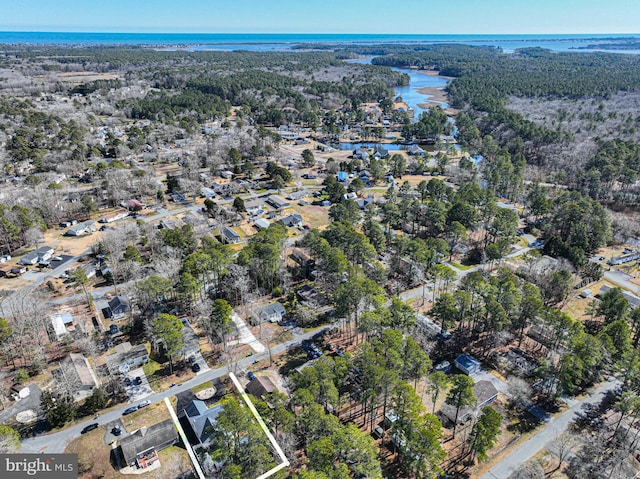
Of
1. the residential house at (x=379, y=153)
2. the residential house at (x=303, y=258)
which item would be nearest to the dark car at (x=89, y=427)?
the residential house at (x=303, y=258)

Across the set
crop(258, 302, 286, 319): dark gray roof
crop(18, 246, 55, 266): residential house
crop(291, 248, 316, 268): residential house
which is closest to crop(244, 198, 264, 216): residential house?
crop(291, 248, 316, 268): residential house

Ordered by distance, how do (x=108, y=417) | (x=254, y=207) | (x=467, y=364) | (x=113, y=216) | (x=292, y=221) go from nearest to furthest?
(x=108, y=417) < (x=467, y=364) < (x=292, y=221) < (x=113, y=216) < (x=254, y=207)

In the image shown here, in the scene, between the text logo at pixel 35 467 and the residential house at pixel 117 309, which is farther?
the residential house at pixel 117 309

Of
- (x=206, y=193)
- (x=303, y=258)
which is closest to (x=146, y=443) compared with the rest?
(x=303, y=258)

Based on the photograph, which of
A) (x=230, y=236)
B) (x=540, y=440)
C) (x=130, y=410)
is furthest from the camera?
(x=230, y=236)

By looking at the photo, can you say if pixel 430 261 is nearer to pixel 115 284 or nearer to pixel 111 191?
pixel 115 284

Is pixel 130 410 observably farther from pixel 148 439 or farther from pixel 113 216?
pixel 113 216

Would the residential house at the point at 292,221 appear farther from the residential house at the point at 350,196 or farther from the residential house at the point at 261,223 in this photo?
the residential house at the point at 350,196
